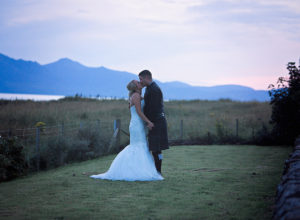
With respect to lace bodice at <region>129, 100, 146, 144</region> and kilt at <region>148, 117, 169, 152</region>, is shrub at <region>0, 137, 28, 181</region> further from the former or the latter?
kilt at <region>148, 117, 169, 152</region>

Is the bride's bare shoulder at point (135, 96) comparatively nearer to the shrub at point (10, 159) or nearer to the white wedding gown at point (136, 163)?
the white wedding gown at point (136, 163)

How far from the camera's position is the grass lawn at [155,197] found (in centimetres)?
463

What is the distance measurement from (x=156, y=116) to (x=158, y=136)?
407mm

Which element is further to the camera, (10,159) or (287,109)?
(287,109)

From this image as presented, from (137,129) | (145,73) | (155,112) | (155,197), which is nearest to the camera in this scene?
(155,197)

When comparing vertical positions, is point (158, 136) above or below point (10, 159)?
above

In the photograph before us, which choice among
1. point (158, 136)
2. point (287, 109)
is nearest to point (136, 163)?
point (158, 136)

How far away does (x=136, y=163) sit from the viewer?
24.0ft

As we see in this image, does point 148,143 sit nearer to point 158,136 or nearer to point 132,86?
point 158,136

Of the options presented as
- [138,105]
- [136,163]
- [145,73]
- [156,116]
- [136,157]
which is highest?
[145,73]

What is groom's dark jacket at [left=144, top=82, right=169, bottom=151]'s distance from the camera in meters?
7.30

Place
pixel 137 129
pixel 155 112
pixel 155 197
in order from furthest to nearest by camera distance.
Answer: pixel 137 129 < pixel 155 112 < pixel 155 197

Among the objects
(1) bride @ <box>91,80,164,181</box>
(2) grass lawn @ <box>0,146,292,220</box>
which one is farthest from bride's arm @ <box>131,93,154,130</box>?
(2) grass lawn @ <box>0,146,292,220</box>

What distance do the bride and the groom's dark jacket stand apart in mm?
147
